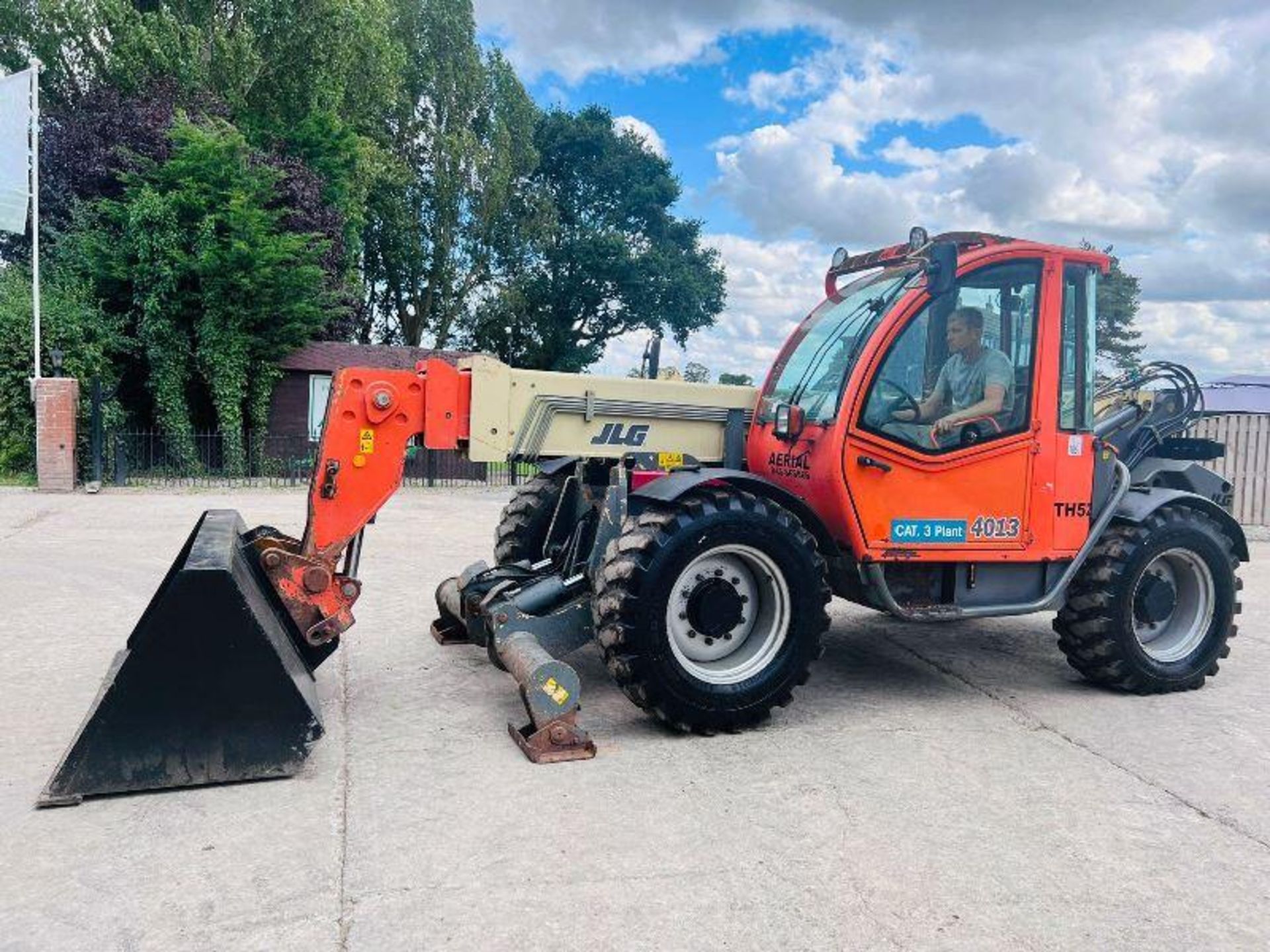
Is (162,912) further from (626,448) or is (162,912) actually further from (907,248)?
(907,248)

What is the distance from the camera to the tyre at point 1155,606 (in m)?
5.34

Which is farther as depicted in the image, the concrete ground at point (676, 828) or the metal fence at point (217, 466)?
the metal fence at point (217, 466)

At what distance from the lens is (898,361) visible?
16.3ft

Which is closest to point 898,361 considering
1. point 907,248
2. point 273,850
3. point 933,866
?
point 907,248

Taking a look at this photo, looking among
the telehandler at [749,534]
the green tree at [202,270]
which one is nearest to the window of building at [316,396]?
the green tree at [202,270]

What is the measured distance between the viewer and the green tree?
17.7 meters

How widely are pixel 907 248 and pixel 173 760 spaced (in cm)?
451

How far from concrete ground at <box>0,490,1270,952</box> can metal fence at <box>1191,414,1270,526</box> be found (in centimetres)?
1020

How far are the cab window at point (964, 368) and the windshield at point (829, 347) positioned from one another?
0.67ft

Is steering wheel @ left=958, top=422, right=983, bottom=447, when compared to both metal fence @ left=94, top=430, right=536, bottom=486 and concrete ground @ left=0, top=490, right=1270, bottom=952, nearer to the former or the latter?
concrete ground @ left=0, top=490, right=1270, bottom=952

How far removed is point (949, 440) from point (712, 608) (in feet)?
5.25

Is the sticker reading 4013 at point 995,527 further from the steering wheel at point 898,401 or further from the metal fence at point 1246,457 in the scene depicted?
the metal fence at point 1246,457

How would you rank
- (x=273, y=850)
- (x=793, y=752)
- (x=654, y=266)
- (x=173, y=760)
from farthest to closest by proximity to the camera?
(x=654, y=266) < (x=793, y=752) < (x=173, y=760) < (x=273, y=850)

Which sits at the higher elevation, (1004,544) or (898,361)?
(898,361)
